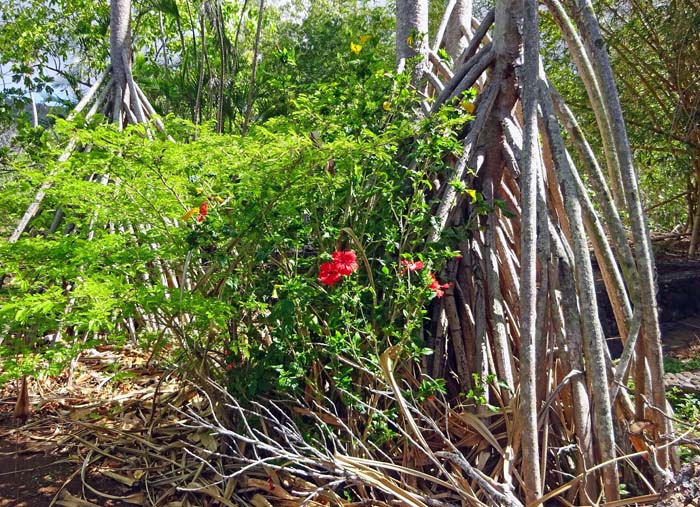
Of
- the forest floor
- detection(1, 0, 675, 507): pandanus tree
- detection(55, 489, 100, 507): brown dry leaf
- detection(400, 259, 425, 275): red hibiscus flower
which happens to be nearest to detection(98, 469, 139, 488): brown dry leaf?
the forest floor

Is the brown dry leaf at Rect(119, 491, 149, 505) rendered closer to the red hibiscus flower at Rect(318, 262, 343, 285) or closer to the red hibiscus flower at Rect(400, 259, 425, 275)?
the red hibiscus flower at Rect(318, 262, 343, 285)

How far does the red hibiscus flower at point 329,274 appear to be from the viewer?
193cm

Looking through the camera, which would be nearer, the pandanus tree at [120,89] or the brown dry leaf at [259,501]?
the brown dry leaf at [259,501]

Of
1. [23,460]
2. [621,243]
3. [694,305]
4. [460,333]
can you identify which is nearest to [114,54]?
[23,460]

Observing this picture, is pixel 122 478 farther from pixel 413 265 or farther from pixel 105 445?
pixel 413 265

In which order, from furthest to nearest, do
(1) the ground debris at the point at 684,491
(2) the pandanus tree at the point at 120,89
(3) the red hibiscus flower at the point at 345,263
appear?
(2) the pandanus tree at the point at 120,89 < (3) the red hibiscus flower at the point at 345,263 < (1) the ground debris at the point at 684,491

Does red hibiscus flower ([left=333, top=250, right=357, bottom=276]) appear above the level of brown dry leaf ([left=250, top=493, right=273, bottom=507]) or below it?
above

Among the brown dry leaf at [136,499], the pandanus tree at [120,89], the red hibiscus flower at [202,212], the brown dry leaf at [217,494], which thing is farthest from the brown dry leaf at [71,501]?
the pandanus tree at [120,89]

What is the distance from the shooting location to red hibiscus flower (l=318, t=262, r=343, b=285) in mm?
1932

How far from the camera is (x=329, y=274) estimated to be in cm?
194

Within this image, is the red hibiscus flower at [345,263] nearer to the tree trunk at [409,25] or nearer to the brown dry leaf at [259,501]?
the brown dry leaf at [259,501]

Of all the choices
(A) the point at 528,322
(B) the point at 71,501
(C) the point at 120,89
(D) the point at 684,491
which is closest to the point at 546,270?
Answer: (A) the point at 528,322

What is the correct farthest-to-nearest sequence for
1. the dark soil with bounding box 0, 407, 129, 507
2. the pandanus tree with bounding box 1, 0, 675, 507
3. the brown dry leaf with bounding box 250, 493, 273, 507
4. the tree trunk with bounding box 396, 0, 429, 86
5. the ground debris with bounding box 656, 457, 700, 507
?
the tree trunk with bounding box 396, 0, 429, 86
the dark soil with bounding box 0, 407, 129, 507
the brown dry leaf with bounding box 250, 493, 273, 507
the pandanus tree with bounding box 1, 0, 675, 507
the ground debris with bounding box 656, 457, 700, 507

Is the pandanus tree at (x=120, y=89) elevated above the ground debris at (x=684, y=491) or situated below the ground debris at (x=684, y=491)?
above
